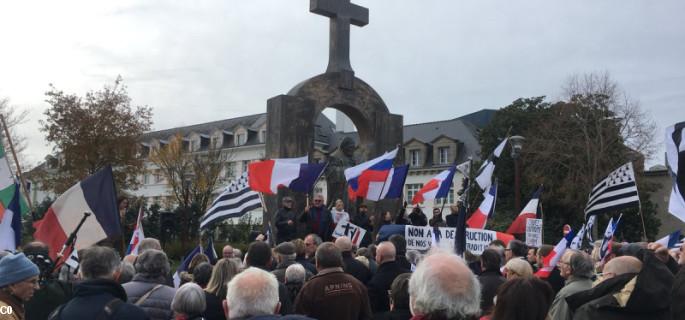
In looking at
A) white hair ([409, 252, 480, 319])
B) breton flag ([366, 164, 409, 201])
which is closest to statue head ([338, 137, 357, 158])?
breton flag ([366, 164, 409, 201])

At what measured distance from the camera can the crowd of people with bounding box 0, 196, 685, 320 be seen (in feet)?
11.8

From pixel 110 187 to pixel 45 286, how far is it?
1792 mm

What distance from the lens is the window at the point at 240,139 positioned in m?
73.2

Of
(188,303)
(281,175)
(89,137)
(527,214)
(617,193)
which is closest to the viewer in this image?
(188,303)

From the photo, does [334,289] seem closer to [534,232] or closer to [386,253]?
[386,253]

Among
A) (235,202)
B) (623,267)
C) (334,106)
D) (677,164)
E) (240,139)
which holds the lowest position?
(623,267)

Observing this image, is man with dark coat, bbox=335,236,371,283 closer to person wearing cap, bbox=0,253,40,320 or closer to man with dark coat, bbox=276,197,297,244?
person wearing cap, bbox=0,253,40,320

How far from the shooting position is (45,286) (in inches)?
225

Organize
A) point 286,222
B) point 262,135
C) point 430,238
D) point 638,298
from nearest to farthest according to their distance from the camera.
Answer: point 638,298 → point 430,238 → point 286,222 → point 262,135

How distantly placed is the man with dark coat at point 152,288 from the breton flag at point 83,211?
1.70 meters

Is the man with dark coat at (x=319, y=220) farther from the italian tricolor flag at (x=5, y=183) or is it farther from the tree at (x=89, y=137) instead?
the tree at (x=89, y=137)

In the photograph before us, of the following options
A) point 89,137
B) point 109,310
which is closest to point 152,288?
point 109,310

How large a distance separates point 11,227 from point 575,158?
35726mm

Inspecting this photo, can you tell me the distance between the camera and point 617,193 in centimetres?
1143
